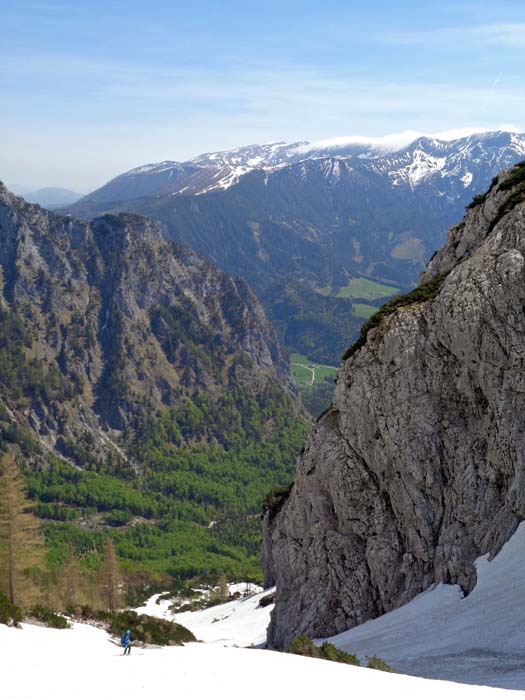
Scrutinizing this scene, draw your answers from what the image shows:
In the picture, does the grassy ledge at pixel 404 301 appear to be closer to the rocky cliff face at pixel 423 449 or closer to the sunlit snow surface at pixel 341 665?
the rocky cliff face at pixel 423 449

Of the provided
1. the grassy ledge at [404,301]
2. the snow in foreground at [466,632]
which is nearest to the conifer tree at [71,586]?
the snow in foreground at [466,632]

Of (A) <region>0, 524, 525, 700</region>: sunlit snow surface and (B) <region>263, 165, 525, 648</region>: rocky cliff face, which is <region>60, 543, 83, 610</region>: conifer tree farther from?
(A) <region>0, 524, 525, 700</region>: sunlit snow surface

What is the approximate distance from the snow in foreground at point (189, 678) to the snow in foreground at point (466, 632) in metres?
4.80

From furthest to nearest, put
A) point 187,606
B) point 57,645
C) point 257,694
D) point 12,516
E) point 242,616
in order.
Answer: point 187,606, point 242,616, point 12,516, point 57,645, point 257,694

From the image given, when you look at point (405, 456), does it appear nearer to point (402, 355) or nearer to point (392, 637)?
point (402, 355)

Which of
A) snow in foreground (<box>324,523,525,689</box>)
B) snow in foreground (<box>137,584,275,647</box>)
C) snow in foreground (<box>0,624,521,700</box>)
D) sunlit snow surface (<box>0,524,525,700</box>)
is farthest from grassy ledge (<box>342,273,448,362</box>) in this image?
snow in foreground (<box>137,584,275,647</box>)

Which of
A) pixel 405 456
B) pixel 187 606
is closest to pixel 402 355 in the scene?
pixel 405 456

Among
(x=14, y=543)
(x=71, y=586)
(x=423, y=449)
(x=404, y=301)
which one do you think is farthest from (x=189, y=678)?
(x=71, y=586)

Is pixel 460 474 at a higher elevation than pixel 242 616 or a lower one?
higher

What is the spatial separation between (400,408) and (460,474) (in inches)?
247

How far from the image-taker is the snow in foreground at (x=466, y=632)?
32.9 m

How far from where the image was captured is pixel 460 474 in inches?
1777

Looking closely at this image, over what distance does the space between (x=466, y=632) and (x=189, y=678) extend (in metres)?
16.8

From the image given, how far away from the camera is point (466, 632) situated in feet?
120
